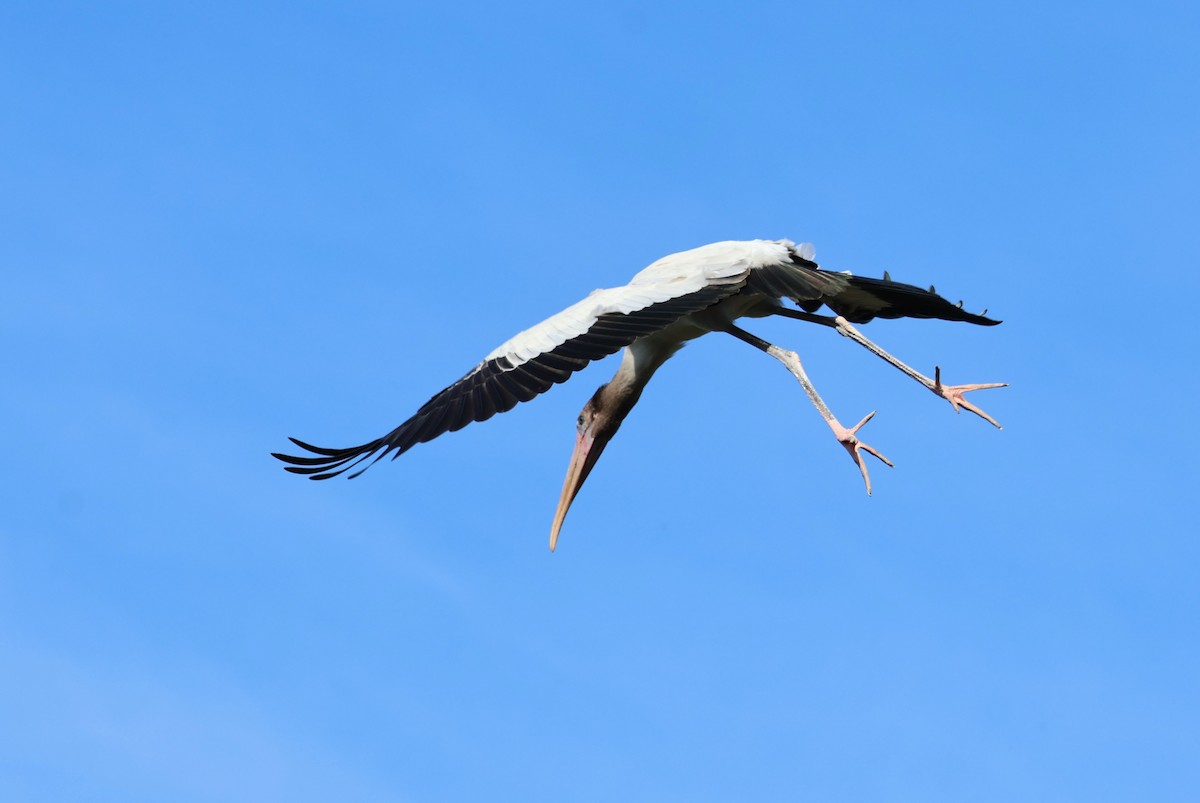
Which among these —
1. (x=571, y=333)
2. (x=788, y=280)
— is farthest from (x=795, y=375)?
(x=571, y=333)

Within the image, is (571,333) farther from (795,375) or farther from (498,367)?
(795,375)

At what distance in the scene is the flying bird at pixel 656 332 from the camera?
545 inches

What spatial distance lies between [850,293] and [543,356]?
3.48m

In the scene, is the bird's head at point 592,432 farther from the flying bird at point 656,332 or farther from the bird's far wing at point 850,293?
the bird's far wing at point 850,293

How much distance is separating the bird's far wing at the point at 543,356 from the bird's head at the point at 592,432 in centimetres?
171

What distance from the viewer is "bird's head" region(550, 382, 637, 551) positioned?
16.4 meters

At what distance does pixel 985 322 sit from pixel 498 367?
4678mm

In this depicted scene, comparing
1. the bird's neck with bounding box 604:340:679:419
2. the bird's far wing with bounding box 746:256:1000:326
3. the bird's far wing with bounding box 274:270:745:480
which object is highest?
the bird's far wing with bounding box 746:256:1000:326

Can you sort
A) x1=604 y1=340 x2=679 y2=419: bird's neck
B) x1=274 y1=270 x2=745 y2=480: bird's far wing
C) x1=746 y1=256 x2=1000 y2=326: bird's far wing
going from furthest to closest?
x1=604 y1=340 x2=679 y2=419: bird's neck → x1=746 y1=256 x2=1000 y2=326: bird's far wing → x1=274 y1=270 x2=745 y2=480: bird's far wing

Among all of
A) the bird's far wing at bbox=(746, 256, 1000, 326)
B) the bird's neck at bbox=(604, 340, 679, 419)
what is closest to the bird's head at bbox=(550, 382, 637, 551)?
the bird's neck at bbox=(604, 340, 679, 419)

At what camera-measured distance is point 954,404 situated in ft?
47.6

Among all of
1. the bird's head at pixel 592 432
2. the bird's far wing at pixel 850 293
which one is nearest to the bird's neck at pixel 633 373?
the bird's head at pixel 592 432

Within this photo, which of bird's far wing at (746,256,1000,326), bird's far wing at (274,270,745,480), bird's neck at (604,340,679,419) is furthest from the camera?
bird's neck at (604,340,679,419)

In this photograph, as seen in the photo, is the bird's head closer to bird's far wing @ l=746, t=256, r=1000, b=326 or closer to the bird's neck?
the bird's neck
